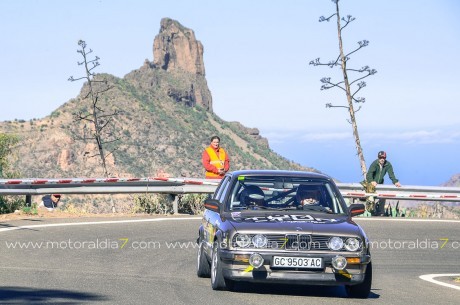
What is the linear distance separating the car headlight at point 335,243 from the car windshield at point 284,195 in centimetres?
99

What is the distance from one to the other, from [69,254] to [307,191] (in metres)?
4.64

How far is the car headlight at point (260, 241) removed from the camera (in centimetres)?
1090

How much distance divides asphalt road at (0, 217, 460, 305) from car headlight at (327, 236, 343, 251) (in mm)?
586

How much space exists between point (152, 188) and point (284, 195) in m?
12.1

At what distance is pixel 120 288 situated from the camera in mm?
11094

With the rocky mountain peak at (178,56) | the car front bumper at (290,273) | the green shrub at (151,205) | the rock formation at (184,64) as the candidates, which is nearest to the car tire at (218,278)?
the car front bumper at (290,273)

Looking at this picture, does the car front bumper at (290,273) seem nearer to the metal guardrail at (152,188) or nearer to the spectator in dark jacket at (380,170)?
the metal guardrail at (152,188)

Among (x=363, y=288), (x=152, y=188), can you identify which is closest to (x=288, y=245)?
(x=363, y=288)

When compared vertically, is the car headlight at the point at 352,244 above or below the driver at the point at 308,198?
below

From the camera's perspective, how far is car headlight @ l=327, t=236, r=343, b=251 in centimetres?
1090

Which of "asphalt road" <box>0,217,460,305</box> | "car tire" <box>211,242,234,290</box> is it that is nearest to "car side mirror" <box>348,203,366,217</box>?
"asphalt road" <box>0,217,460,305</box>

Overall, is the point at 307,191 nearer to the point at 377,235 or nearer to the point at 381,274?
the point at 381,274

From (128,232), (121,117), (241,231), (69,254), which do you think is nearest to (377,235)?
(128,232)

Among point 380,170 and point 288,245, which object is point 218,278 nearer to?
point 288,245
